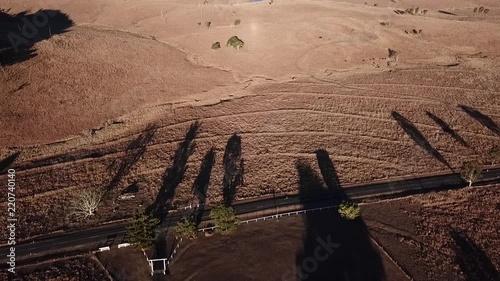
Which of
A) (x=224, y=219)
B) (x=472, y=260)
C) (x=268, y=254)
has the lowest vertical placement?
(x=472, y=260)

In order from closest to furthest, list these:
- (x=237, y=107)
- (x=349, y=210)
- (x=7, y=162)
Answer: (x=349, y=210) < (x=7, y=162) < (x=237, y=107)

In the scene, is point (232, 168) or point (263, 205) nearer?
point (263, 205)

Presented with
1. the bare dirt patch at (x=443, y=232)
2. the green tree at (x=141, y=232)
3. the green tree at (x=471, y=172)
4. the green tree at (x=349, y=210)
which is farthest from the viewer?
the green tree at (x=471, y=172)

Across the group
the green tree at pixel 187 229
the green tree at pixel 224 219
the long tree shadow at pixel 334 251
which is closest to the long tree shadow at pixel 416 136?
the long tree shadow at pixel 334 251

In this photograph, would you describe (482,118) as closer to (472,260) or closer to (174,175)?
(472,260)

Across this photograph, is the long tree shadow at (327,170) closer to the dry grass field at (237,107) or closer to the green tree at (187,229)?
the dry grass field at (237,107)

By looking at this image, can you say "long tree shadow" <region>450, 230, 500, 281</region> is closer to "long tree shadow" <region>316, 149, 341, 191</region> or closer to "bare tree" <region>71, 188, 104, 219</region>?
"long tree shadow" <region>316, 149, 341, 191</region>

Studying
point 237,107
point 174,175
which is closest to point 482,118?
point 237,107
